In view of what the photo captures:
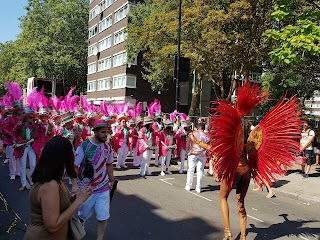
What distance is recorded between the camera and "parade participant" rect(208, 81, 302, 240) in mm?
4363

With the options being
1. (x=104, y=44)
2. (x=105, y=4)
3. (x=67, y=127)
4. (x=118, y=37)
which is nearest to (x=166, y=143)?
(x=67, y=127)

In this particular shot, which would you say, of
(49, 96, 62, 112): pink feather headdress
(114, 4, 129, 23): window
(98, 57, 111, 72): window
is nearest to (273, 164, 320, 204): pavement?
(49, 96, 62, 112): pink feather headdress

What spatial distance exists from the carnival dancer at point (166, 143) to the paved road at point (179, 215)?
5.40ft

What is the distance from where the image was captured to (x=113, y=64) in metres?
41.3

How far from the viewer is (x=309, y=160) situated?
1019 centimetres

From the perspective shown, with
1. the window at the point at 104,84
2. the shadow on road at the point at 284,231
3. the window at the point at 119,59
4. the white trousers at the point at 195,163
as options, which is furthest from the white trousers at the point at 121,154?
the window at the point at 104,84

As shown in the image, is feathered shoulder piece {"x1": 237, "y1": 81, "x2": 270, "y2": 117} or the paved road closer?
feathered shoulder piece {"x1": 237, "y1": 81, "x2": 270, "y2": 117}

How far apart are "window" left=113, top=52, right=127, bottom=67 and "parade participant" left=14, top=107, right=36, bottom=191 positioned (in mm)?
30095

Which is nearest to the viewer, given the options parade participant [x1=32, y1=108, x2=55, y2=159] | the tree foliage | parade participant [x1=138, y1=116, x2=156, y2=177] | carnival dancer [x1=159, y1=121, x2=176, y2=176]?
parade participant [x1=32, y1=108, x2=55, y2=159]

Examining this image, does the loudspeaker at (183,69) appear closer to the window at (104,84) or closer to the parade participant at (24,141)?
the parade participant at (24,141)

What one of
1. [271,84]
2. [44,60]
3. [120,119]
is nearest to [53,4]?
[44,60]

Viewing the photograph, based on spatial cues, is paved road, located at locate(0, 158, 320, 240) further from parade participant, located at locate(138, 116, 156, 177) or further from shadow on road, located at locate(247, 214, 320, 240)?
parade participant, located at locate(138, 116, 156, 177)

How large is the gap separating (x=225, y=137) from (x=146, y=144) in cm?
566

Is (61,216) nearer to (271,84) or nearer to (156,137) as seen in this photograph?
(156,137)
